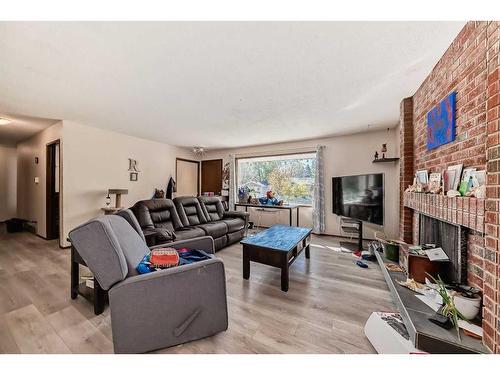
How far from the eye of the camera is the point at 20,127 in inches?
151

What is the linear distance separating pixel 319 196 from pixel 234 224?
6.79 ft

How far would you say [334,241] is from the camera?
4078 mm

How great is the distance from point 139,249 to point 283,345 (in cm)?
135

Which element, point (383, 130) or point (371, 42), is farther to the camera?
point (383, 130)

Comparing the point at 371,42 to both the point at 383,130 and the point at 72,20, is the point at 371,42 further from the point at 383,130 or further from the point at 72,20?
the point at 383,130

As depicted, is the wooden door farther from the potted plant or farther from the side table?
the potted plant

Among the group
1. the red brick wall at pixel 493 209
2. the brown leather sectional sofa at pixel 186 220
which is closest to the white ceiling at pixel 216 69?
the red brick wall at pixel 493 209

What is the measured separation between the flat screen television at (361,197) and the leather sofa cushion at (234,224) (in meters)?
1.91

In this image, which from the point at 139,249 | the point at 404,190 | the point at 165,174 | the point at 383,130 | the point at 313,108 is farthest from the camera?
the point at 165,174

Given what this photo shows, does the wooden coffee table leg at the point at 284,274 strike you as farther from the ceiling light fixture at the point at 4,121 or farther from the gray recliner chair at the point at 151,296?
the ceiling light fixture at the point at 4,121

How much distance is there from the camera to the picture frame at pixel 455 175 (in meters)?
1.54

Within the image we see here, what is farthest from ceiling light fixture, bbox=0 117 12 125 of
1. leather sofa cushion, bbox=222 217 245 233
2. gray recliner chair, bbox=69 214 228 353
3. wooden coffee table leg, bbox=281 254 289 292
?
wooden coffee table leg, bbox=281 254 289 292

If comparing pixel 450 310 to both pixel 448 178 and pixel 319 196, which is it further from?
pixel 319 196
